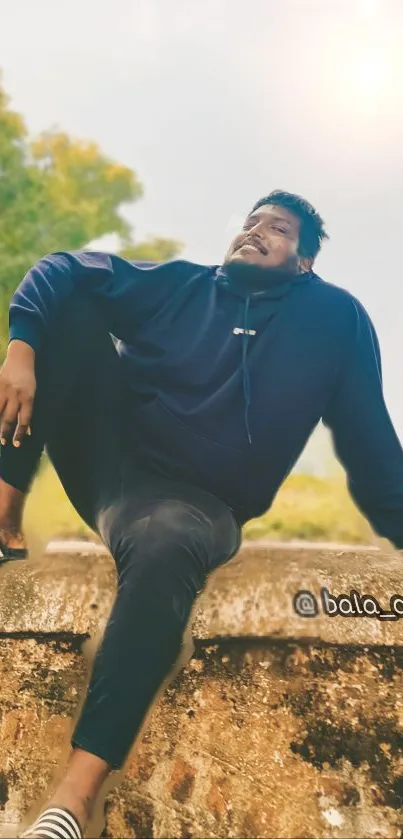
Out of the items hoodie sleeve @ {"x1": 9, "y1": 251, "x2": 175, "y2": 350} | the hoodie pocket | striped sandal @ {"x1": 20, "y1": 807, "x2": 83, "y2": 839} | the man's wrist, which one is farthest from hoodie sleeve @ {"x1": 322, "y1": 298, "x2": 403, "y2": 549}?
striped sandal @ {"x1": 20, "y1": 807, "x2": 83, "y2": 839}

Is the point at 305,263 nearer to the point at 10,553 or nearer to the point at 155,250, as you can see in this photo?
the point at 10,553

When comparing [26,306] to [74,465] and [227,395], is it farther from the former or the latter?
[227,395]

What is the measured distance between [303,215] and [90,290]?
37.1 inches

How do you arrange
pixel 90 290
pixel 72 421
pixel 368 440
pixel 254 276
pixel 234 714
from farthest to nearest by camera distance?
1. pixel 254 276
2. pixel 368 440
3. pixel 90 290
4. pixel 72 421
5. pixel 234 714

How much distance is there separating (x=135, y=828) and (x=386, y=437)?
3.99 ft

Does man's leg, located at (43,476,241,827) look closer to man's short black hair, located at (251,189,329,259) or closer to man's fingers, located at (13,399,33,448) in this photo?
man's fingers, located at (13,399,33,448)

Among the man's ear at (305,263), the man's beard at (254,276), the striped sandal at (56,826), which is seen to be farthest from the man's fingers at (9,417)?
the man's ear at (305,263)

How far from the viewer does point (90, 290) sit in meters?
1.73

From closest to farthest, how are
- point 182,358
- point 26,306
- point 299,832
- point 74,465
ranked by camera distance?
point 299,832 < point 26,306 < point 74,465 < point 182,358

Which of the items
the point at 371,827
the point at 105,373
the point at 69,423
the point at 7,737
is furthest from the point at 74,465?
the point at 371,827

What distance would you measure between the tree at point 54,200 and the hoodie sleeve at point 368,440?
2.45 m

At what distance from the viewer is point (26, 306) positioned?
153 centimetres

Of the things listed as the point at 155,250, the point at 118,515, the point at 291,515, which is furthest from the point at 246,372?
the point at 155,250

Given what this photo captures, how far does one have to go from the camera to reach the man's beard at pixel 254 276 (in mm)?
2010
